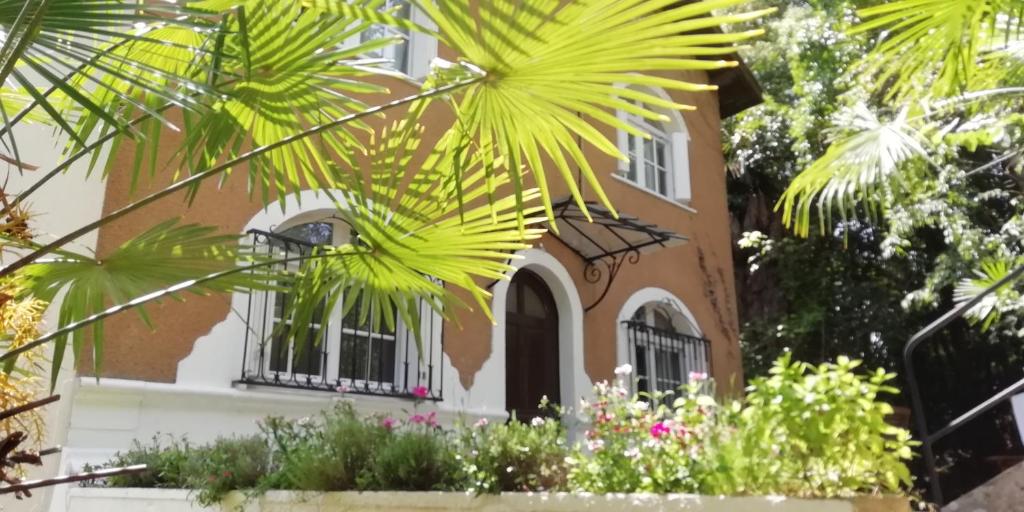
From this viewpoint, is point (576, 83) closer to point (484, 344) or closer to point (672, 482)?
point (672, 482)

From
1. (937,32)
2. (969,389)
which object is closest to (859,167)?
(937,32)

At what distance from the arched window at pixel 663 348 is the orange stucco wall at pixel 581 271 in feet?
0.84

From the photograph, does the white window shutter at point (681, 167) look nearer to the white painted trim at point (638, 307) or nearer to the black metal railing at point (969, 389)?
the white painted trim at point (638, 307)

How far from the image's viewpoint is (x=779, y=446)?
112 inches

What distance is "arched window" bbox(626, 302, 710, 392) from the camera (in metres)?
9.02

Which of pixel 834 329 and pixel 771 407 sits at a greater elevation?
pixel 834 329

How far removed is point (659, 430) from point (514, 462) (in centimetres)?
70

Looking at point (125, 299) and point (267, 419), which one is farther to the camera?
point (267, 419)

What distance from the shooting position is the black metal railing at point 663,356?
8.95m

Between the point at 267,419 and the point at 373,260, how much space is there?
2005 mm

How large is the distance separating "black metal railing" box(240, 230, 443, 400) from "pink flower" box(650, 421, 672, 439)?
2459 millimetres

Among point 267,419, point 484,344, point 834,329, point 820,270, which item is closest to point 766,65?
point 820,270

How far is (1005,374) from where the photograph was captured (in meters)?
15.6

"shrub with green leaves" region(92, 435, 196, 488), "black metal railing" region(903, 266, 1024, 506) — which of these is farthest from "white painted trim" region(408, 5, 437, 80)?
"black metal railing" region(903, 266, 1024, 506)
